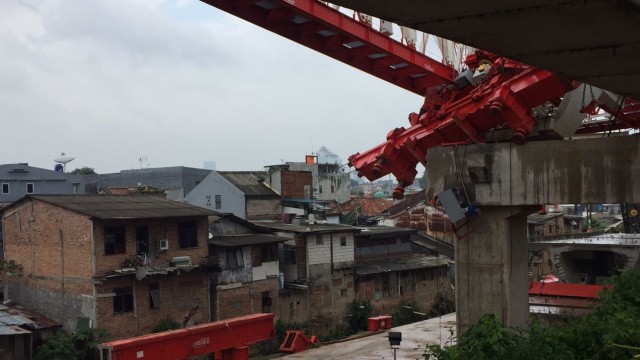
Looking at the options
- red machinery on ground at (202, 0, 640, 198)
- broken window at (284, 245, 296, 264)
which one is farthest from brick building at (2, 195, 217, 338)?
red machinery on ground at (202, 0, 640, 198)

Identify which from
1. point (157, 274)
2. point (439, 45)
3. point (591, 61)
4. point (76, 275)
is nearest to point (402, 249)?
point (157, 274)

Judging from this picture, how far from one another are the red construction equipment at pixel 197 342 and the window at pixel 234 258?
7.96m

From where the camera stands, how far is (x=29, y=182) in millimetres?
48562

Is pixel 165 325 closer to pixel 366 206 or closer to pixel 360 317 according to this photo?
pixel 360 317

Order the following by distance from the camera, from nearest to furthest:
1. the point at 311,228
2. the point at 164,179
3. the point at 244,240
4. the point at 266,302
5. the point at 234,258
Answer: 1. the point at 234,258
2. the point at 244,240
3. the point at 266,302
4. the point at 311,228
5. the point at 164,179

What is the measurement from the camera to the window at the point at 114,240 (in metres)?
27.4

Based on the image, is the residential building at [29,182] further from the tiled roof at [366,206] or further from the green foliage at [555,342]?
the green foliage at [555,342]

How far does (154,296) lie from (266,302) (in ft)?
22.6

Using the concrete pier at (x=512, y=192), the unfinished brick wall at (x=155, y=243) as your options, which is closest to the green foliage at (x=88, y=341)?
the unfinished brick wall at (x=155, y=243)

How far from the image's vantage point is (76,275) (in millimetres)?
27406

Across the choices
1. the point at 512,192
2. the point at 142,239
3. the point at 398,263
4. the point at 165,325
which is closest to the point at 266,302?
the point at 165,325

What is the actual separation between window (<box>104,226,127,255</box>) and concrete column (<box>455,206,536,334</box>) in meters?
17.9

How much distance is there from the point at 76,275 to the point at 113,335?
3168 mm

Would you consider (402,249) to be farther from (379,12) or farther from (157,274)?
(379,12)
